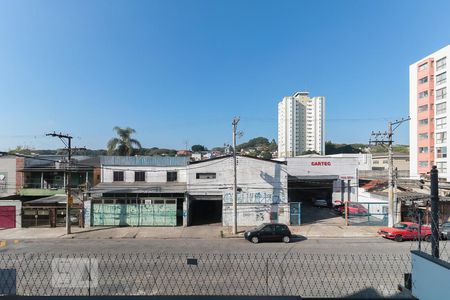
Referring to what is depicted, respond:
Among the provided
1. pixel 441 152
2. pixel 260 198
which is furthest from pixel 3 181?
pixel 441 152

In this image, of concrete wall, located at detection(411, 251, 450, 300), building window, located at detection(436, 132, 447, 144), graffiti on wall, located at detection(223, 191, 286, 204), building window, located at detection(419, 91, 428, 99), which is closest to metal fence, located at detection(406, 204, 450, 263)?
concrete wall, located at detection(411, 251, 450, 300)

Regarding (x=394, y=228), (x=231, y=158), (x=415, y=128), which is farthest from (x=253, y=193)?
(x=415, y=128)

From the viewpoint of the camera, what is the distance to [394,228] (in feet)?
74.6

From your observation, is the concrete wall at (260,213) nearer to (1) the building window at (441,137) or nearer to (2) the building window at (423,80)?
(1) the building window at (441,137)

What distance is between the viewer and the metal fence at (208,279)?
35.4 ft

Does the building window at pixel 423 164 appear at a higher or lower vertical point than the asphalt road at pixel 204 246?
higher

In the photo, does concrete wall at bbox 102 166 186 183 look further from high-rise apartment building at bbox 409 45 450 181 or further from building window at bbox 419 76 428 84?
building window at bbox 419 76 428 84

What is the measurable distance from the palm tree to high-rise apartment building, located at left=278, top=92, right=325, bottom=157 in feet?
345

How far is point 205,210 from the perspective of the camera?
34.9m

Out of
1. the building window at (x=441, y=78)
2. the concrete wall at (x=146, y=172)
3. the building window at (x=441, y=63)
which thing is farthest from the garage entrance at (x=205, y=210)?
the building window at (x=441, y=63)

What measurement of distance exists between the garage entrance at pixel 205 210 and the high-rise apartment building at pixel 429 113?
1368 inches

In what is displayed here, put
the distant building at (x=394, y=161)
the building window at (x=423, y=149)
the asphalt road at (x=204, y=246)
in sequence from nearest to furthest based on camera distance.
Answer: the asphalt road at (x=204, y=246), the building window at (x=423, y=149), the distant building at (x=394, y=161)

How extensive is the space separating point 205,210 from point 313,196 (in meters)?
Answer: 18.9

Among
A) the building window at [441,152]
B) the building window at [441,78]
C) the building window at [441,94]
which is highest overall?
the building window at [441,78]
